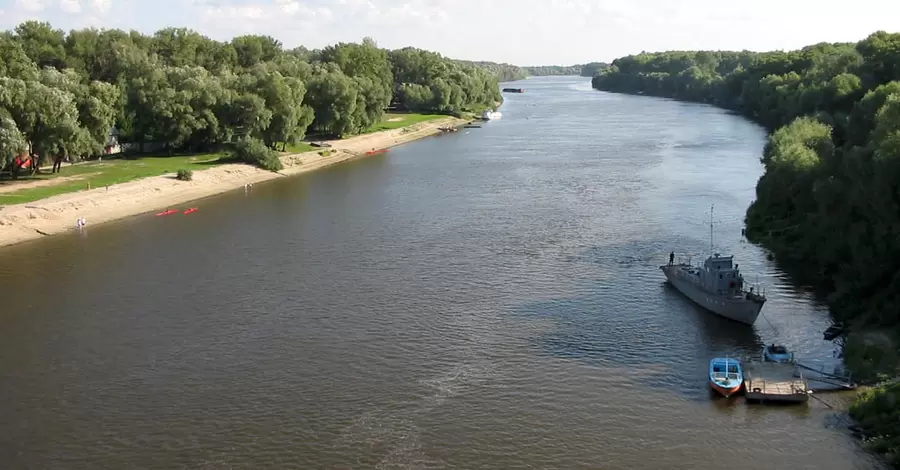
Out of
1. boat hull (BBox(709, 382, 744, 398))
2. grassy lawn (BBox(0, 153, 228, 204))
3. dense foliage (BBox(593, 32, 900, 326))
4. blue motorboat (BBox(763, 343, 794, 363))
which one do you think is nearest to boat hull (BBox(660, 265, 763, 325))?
dense foliage (BBox(593, 32, 900, 326))

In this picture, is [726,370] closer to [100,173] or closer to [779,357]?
[779,357]

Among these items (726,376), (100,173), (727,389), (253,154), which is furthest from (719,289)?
(253,154)

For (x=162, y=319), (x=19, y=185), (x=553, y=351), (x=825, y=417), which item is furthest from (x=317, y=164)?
(x=825, y=417)

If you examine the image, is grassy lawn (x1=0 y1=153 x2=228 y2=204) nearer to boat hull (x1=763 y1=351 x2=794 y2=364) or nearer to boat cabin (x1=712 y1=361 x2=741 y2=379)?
boat cabin (x1=712 y1=361 x2=741 y2=379)

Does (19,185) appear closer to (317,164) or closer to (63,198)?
(63,198)

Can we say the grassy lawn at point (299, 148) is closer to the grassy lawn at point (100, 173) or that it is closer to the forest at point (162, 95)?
the forest at point (162, 95)

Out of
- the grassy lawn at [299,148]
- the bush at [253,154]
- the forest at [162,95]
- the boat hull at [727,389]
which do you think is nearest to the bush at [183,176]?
the forest at [162,95]
